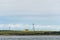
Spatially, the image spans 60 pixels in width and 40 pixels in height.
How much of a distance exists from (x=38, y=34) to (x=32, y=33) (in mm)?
1939

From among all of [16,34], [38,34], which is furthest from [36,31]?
[16,34]

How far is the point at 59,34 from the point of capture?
230 ft

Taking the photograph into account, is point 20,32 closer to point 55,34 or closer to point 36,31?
point 36,31

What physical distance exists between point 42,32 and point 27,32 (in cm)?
426

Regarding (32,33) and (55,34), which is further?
(32,33)

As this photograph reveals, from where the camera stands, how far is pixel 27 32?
69875 mm

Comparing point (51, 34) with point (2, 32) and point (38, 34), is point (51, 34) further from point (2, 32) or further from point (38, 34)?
point (2, 32)

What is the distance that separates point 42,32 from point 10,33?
29.7 ft

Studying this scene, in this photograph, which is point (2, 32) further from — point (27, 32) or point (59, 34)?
point (59, 34)

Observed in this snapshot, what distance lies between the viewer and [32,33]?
73.5 m

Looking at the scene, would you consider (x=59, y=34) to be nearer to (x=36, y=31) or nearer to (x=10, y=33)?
(x=36, y=31)

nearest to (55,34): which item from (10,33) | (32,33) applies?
(32,33)

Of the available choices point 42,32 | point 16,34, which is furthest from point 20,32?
point 42,32

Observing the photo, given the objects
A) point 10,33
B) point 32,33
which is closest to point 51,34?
point 32,33
